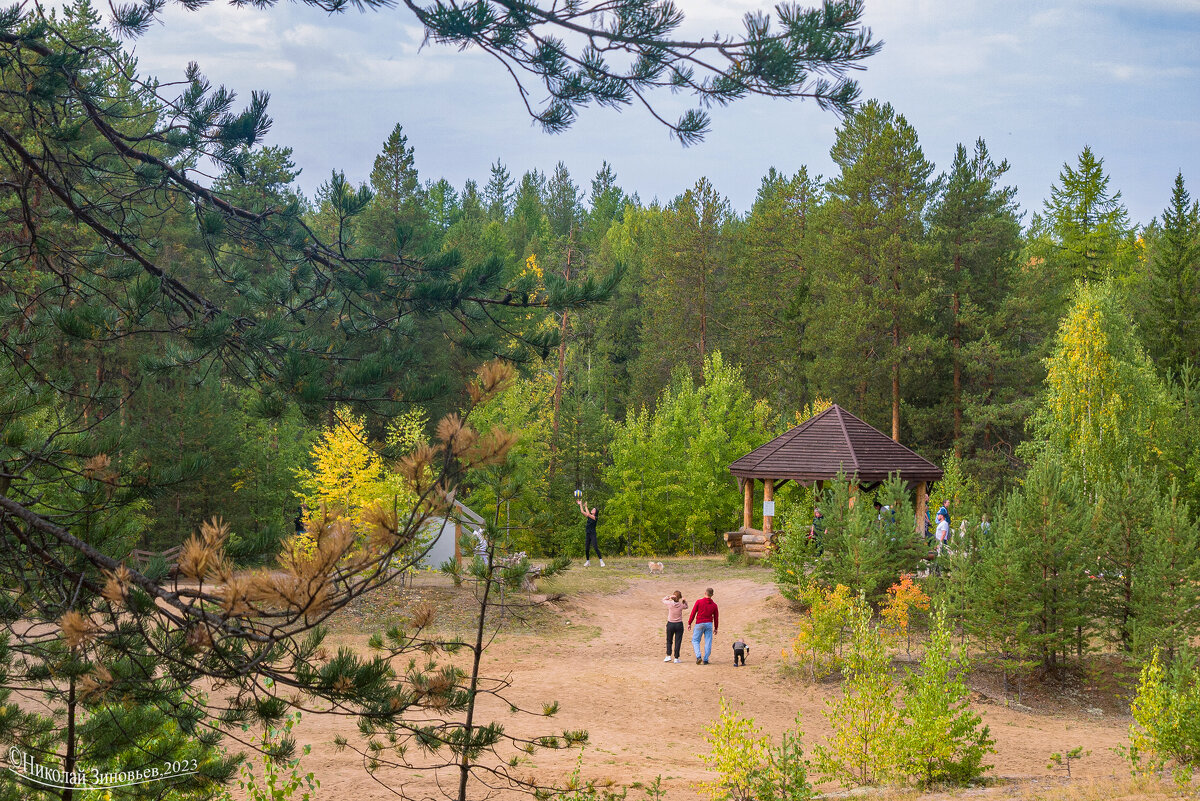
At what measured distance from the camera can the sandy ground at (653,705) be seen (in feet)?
27.2

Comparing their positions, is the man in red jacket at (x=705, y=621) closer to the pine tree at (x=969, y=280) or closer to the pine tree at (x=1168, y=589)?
the pine tree at (x=1168, y=589)

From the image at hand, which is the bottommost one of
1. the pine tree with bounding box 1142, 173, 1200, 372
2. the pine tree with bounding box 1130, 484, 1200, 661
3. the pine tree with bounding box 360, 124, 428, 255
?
the pine tree with bounding box 1130, 484, 1200, 661

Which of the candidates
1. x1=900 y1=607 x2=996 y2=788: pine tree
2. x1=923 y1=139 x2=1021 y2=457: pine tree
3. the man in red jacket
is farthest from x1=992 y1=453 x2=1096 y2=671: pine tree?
x1=923 y1=139 x2=1021 y2=457: pine tree

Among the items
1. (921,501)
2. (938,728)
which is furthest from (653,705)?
(921,501)

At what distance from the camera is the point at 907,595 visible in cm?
1281

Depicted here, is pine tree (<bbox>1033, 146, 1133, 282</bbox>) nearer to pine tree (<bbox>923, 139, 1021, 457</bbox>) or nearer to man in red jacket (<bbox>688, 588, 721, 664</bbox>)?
pine tree (<bbox>923, 139, 1021, 457</bbox>)

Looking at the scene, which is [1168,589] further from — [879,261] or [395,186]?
[395,186]

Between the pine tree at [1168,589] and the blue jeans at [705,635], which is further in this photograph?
the blue jeans at [705,635]

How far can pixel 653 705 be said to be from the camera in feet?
35.5

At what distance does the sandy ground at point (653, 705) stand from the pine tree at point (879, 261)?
48.5 feet

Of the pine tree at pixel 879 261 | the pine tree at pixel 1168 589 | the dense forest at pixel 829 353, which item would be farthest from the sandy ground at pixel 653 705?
the pine tree at pixel 879 261

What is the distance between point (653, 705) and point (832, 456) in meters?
11.4

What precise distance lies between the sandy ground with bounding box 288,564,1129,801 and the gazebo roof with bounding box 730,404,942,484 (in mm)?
5055

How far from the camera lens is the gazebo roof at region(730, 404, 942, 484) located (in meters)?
20.5
